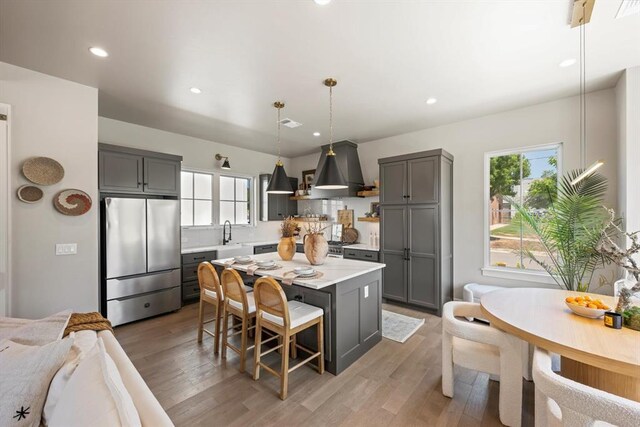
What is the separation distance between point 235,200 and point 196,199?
84cm

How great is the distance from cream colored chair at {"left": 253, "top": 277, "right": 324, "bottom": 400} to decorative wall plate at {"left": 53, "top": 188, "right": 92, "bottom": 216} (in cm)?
234

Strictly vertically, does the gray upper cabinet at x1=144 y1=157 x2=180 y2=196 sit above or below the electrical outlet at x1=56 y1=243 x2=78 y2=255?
above

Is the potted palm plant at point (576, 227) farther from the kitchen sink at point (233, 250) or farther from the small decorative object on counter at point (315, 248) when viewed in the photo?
the kitchen sink at point (233, 250)

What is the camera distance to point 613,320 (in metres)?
1.62

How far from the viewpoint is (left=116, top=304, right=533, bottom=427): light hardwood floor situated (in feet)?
6.33

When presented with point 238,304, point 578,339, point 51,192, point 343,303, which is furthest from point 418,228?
point 51,192

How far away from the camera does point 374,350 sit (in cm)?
287

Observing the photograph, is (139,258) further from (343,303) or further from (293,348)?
(343,303)

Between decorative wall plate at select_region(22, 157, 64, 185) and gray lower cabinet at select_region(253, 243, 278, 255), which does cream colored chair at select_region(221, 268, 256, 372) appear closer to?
decorative wall plate at select_region(22, 157, 64, 185)

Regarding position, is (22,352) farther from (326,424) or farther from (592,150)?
(592,150)

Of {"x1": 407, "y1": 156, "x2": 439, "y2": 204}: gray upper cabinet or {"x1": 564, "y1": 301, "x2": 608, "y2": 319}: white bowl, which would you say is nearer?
{"x1": 564, "y1": 301, "x2": 608, "y2": 319}: white bowl

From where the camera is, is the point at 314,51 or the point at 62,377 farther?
the point at 314,51

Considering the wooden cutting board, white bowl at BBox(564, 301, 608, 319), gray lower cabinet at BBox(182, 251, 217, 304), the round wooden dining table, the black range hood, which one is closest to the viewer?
the round wooden dining table

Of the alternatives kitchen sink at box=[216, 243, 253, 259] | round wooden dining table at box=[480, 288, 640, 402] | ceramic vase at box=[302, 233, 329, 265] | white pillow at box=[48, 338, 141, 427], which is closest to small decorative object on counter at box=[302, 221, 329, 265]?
ceramic vase at box=[302, 233, 329, 265]
